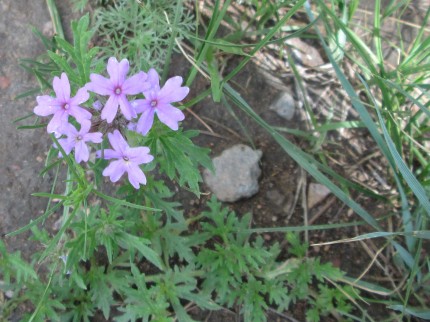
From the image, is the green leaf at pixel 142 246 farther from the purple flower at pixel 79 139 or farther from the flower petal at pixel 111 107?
the flower petal at pixel 111 107

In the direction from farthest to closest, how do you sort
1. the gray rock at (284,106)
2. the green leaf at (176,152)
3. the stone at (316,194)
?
the gray rock at (284,106) < the stone at (316,194) < the green leaf at (176,152)

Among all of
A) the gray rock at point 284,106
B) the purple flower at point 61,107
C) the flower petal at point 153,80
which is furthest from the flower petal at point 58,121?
the gray rock at point 284,106

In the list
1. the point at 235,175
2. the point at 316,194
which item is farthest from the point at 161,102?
the point at 316,194

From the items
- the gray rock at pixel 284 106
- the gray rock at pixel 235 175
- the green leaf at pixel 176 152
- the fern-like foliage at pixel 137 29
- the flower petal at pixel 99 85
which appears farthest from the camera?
the gray rock at pixel 284 106

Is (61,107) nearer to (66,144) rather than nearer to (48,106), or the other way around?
(48,106)

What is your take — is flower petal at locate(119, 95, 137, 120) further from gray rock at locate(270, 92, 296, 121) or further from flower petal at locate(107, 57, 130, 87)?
gray rock at locate(270, 92, 296, 121)

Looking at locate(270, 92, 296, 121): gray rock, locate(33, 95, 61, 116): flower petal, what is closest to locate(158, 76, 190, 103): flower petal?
locate(33, 95, 61, 116): flower petal

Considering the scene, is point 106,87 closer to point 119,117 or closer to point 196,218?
point 119,117
